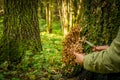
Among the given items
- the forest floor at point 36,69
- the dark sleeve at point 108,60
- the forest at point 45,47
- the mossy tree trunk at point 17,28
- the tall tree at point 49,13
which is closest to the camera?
the dark sleeve at point 108,60

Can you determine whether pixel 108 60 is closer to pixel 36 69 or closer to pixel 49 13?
pixel 36 69

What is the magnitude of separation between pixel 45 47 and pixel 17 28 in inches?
53.1

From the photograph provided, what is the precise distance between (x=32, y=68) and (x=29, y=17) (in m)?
1.62

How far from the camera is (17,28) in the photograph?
5891 millimetres

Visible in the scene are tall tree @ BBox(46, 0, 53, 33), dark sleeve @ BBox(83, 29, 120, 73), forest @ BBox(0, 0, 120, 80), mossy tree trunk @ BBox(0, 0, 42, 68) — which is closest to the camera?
dark sleeve @ BBox(83, 29, 120, 73)

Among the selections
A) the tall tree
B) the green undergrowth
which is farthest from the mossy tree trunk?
the tall tree

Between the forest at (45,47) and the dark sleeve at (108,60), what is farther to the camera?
the forest at (45,47)

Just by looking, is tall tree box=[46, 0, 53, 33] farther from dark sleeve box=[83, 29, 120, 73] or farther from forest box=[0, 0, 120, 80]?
dark sleeve box=[83, 29, 120, 73]

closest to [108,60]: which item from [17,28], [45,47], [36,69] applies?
[36,69]

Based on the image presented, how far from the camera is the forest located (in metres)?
3.14

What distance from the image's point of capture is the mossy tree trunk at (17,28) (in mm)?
5789

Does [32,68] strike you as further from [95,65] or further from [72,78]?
[95,65]

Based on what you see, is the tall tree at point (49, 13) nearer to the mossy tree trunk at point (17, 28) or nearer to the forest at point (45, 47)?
the forest at point (45, 47)

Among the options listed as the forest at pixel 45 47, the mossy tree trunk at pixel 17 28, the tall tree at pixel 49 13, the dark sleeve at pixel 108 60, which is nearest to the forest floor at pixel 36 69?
the forest at pixel 45 47
